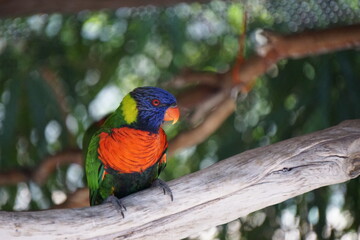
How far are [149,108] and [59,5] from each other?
89 centimetres

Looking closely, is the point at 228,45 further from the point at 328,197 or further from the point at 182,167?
the point at 328,197

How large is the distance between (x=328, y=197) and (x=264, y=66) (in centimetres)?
75

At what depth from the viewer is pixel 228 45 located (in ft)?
10.5

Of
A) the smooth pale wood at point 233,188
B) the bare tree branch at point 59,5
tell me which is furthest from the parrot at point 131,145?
the bare tree branch at point 59,5

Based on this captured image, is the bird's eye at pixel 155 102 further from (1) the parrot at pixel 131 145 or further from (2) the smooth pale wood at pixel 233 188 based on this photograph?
(2) the smooth pale wood at pixel 233 188

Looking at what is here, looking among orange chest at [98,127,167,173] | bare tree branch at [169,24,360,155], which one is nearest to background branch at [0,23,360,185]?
bare tree branch at [169,24,360,155]

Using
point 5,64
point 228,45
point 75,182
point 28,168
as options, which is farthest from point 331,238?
point 5,64

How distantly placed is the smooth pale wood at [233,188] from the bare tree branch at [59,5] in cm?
111

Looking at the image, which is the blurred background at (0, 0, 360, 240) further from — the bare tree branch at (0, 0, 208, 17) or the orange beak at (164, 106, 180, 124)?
the orange beak at (164, 106, 180, 124)

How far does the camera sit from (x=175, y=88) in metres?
3.17

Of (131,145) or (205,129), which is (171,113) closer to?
(131,145)

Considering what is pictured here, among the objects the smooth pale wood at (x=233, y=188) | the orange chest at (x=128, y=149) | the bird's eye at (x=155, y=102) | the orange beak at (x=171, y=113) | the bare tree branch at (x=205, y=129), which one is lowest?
the bare tree branch at (x=205, y=129)

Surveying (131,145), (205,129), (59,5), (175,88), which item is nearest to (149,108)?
(131,145)

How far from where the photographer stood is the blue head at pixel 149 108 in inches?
76.2
